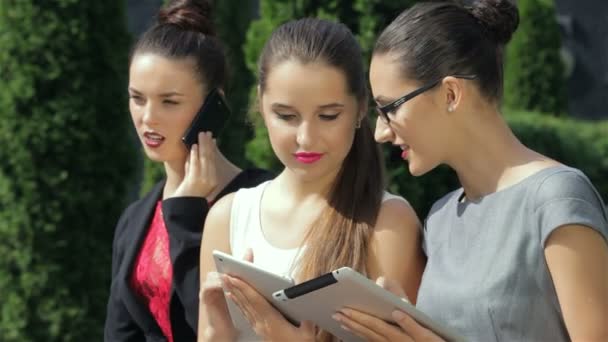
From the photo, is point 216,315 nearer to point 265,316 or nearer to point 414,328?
point 265,316

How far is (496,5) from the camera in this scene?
2.54 metres

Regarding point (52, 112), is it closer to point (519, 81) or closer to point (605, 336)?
point (605, 336)

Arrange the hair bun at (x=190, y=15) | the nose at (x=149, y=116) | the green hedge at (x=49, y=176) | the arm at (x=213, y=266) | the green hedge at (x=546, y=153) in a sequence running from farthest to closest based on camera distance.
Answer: the green hedge at (x=49, y=176), the green hedge at (x=546, y=153), the hair bun at (x=190, y=15), the nose at (x=149, y=116), the arm at (x=213, y=266)

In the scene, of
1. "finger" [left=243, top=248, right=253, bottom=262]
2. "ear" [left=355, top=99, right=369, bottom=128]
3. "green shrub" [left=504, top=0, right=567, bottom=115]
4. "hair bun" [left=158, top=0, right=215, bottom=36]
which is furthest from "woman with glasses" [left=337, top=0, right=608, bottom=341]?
"green shrub" [left=504, top=0, right=567, bottom=115]

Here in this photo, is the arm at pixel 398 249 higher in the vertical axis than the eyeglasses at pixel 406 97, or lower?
lower

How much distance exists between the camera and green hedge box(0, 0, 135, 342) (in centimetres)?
574

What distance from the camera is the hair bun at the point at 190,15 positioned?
139 inches

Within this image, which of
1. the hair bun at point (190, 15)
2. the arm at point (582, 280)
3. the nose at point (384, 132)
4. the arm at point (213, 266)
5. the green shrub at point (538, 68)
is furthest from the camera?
the green shrub at point (538, 68)

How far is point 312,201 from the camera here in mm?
2832

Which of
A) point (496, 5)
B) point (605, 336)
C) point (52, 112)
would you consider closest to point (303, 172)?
point (496, 5)

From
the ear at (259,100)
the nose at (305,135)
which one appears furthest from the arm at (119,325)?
the nose at (305,135)

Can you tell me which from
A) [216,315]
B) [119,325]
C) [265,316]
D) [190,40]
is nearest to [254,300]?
[265,316]

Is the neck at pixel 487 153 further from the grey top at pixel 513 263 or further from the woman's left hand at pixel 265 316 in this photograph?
the woman's left hand at pixel 265 316

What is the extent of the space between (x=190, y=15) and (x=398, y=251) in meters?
1.27
